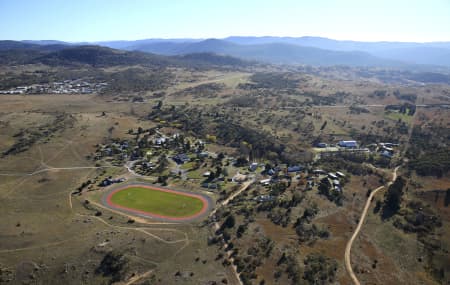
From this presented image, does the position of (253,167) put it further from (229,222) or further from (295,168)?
(229,222)

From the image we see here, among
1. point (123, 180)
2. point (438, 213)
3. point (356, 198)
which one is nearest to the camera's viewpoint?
point (438, 213)

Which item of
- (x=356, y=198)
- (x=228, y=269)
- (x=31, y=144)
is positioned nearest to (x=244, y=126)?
(x=356, y=198)

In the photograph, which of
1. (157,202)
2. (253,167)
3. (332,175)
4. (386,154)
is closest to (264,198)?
(253,167)

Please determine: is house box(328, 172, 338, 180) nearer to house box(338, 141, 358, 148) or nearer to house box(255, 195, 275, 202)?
house box(255, 195, 275, 202)

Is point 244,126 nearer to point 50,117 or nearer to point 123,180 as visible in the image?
point 123,180

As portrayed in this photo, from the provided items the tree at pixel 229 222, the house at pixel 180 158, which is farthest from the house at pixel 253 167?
the tree at pixel 229 222

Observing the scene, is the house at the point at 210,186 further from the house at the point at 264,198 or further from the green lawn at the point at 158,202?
the house at the point at 264,198

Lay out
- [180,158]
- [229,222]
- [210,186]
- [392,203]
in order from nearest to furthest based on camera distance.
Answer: [229,222]
[392,203]
[210,186]
[180,158]
